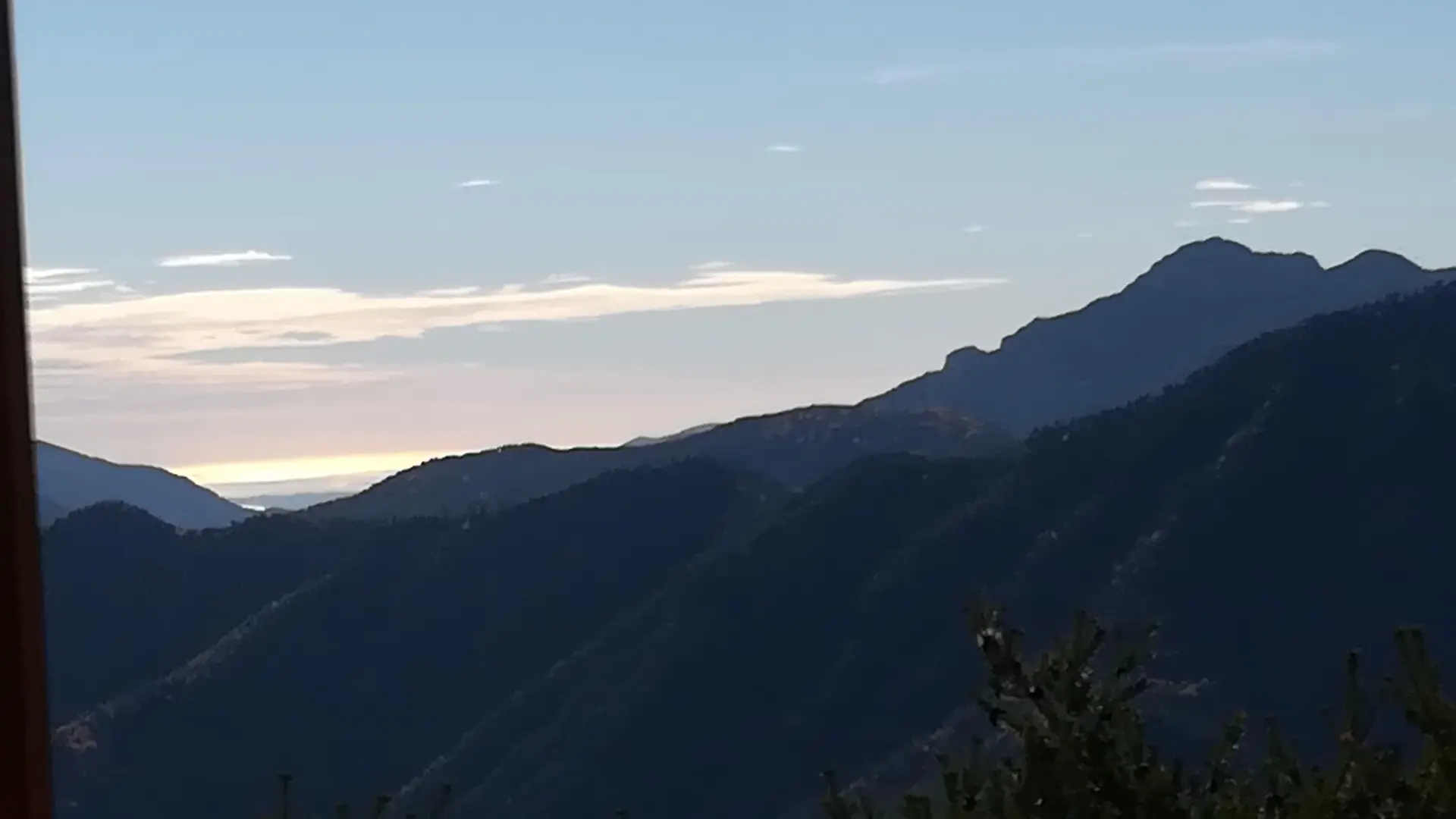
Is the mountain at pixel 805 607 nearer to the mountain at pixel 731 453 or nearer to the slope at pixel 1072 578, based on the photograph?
the slope at pixel 1072 578

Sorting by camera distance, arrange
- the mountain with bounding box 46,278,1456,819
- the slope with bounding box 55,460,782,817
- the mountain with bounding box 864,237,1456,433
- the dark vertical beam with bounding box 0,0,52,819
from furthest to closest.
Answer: the mountain with bounding box 864,237,1456,433, the slope with bounding box 55,460,782,817, the mountain with bounding box 46,278,1456,819, the dark vertical beam with bounding box 0,0,52,819

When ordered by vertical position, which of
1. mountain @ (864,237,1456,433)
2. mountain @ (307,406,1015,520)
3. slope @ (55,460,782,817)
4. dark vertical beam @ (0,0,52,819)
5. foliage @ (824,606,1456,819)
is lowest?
slope @ (55,460,782,817)

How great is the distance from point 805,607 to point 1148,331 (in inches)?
2138

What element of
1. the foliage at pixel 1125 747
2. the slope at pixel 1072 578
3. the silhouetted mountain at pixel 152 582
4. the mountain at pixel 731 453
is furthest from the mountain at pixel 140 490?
the foliage at pixel 1125 747

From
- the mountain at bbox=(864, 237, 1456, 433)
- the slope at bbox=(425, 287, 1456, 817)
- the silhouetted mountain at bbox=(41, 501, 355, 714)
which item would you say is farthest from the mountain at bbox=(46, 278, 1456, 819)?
the mountain at bbox=(864, 237, 1456, 433)

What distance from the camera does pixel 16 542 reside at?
1.08 m

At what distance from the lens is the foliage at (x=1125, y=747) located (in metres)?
3.21

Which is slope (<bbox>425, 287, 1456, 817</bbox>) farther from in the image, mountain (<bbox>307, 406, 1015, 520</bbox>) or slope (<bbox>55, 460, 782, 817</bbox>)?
mountain (<bbox>307, 406, 1015, 520</bbox>)

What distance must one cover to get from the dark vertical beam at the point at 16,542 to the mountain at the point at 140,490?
83.4 metres

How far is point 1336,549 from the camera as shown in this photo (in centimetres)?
3931

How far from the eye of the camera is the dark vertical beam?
1071 mm

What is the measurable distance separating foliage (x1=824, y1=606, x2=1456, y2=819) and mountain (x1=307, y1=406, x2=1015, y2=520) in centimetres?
5948

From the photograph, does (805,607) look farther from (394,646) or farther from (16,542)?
(16,542)

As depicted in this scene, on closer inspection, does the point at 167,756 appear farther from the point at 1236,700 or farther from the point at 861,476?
the point at 1236,700
